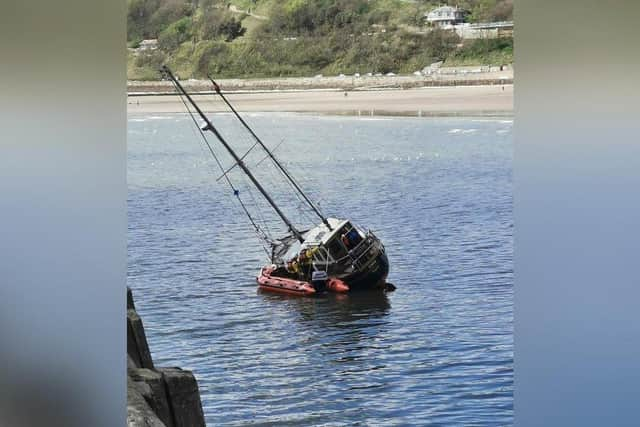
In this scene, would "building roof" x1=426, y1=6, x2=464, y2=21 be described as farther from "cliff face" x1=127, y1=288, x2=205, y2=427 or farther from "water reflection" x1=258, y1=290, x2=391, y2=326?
"cliff face" x1=127, y1=288, x2=205, y2=427

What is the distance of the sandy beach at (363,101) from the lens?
46.6ft

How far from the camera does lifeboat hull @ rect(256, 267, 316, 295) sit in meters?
13.5

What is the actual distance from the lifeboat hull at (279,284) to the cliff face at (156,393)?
24.9ft

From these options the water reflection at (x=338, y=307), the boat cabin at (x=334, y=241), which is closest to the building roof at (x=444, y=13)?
the boat cabin at (x=334, y=241)

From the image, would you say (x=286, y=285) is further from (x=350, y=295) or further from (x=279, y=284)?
(x=350, y=295)

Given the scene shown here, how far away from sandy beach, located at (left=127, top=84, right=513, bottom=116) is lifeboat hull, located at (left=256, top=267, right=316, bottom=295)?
2232 millimetres

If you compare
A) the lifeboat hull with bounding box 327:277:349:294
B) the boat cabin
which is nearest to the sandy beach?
the boat cabin
